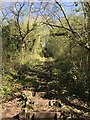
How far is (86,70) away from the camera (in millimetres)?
7938

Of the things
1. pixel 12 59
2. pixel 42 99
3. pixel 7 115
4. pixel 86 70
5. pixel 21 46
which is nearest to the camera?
pixel 7 115

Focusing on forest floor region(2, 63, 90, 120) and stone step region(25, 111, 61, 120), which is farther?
forest floor region(2, 63, 90, 120)

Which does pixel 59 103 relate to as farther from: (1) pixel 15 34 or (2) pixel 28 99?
(1) pixel 15 34

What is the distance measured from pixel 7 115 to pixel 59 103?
4.69 feet

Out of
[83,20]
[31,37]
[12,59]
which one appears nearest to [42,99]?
[83,20]

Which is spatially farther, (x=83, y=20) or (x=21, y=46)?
(x=21, y=46)

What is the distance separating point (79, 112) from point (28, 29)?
870 centimetres

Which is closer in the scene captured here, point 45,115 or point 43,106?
point 45,115

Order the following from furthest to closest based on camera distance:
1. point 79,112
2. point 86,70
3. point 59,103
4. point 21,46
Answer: point 21,46 → point 86,70 → point 59,103 → point 79,112

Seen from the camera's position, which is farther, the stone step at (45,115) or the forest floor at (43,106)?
the forest floor at (43,106)

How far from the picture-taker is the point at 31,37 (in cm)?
1531

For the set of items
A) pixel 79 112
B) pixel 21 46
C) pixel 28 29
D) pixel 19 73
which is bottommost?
pixel 79 112

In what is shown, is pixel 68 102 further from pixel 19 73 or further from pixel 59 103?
pixel 19 73

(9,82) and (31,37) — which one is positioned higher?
(31,37)
